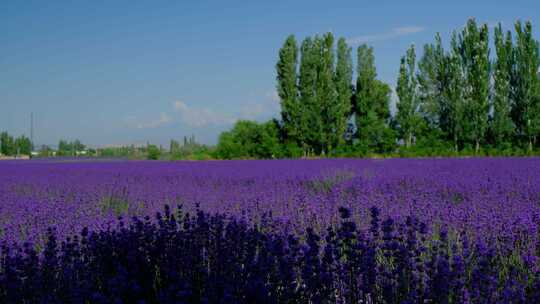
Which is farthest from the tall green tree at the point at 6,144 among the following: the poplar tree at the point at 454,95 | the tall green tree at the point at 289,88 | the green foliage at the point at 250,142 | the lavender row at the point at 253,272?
the lavender row at the point at 253,272

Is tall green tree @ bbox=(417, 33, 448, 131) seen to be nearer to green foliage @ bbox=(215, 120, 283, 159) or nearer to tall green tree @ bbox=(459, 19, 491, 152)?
tall green tree @ bbox=(459, 19, 491, 152)

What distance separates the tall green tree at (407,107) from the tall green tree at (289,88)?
18.3 ft

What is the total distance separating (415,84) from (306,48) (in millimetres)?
6324

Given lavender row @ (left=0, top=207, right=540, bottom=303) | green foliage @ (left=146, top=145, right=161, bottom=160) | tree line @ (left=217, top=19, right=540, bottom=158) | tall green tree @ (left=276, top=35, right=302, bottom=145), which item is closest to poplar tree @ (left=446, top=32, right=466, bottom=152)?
tree line @ (left=217, top=19, right=540, bottom=158)

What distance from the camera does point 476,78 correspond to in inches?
989

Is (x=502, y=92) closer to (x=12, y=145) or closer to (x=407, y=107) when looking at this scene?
(x=407, y=107)

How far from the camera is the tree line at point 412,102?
24.6m

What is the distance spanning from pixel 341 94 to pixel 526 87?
9.13 metres

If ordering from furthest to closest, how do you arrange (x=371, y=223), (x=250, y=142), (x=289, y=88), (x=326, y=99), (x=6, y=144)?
(x=6, y=144), (x=250, y=142), (x=289, y=88), (x=326, y=99), (x=371, y=223)

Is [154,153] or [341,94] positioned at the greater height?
[341,94]

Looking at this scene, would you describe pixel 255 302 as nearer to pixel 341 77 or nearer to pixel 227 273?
pixel 227 273

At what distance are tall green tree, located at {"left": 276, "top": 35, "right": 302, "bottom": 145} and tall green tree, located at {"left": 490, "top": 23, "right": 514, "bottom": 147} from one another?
9.87 m

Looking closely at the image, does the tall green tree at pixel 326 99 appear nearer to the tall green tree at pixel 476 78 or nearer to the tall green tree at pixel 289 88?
the tall green tree at pixel 289 88

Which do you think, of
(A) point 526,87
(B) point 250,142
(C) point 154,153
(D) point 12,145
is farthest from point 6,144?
(A) point 526,87
